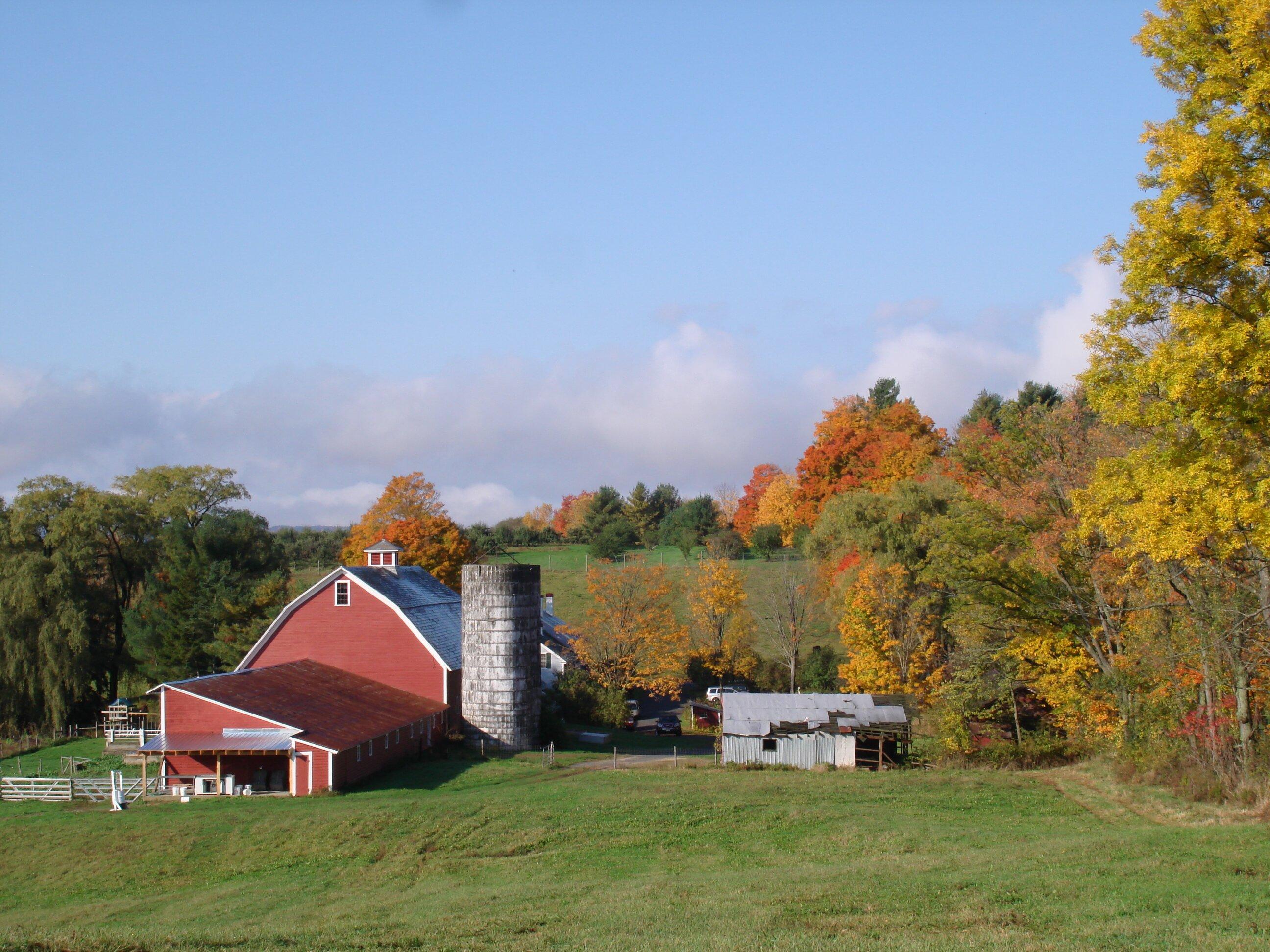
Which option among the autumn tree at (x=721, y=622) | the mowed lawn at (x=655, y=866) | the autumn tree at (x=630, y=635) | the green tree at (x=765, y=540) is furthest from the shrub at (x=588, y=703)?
the green tree at (x=765, y=540)

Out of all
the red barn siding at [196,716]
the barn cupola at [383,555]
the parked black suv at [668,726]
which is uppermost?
the barn cupola at [383,555]

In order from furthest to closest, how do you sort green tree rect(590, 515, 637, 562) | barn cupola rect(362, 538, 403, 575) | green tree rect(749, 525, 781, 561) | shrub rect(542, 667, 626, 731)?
green tree rect(590, 515, 637, 562) < green tree rect(749, 525, 781, 561) < shrub rect(542, 667, 626, 731) < barn cupola rect(362, 538, 403, 575)

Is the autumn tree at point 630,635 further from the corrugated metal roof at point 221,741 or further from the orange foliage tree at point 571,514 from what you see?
the orange foliage tree at point 571,514

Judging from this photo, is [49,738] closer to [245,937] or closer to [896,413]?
[245,937]

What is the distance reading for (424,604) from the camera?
41.7 metres

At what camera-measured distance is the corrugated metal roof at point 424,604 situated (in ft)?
128

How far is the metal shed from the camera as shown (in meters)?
32.0

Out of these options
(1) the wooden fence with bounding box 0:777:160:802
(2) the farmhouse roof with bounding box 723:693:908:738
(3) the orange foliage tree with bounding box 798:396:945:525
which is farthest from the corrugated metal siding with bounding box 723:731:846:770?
(3) the orange foliage tree with bounding box 798:396:945:525

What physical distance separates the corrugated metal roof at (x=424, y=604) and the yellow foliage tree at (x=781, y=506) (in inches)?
1657

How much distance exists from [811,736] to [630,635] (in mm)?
18432

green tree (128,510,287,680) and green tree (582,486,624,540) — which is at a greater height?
green tree (582,486,624,540)

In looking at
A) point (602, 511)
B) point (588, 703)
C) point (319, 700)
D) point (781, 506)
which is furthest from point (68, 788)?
point (602, 511)

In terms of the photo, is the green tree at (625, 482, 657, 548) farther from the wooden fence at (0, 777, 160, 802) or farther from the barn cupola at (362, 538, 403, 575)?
the wooden fence at (0, 777, 160, 802)

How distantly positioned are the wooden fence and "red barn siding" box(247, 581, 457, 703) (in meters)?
8.92
